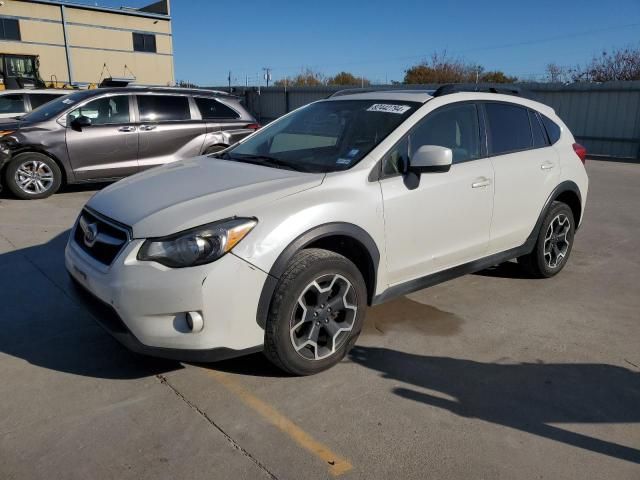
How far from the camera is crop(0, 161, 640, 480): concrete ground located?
262 centimetres

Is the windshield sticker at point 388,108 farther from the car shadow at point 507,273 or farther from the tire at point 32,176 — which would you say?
the tire at point 32,176

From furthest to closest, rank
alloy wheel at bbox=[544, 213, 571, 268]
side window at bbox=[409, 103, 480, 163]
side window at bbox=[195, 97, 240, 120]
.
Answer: side window at bbox=[195, 97, 240, 120], alloy wheel at bbox=[544, 213, 571, 268], side window at bbox=[409, 103, 480, 163]

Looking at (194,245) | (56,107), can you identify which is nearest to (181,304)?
(194,245)

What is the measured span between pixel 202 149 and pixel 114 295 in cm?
672

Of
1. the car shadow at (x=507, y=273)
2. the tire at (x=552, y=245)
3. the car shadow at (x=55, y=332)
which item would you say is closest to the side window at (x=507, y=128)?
the tire at (x=552, y=245)

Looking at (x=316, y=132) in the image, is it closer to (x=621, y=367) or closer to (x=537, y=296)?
(x=537, y=296)

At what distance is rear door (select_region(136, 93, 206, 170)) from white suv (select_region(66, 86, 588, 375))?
4799mm

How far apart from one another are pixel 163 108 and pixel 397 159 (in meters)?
6.52

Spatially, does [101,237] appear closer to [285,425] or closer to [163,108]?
[285,425]

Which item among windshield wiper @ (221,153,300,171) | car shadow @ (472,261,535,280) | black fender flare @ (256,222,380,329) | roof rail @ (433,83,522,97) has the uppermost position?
roof rail @ (433,83,522,97)

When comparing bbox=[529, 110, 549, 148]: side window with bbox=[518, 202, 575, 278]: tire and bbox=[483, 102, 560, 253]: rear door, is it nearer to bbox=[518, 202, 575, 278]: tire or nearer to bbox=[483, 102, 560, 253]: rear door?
bbox=[483, 102, 560, 253]: rear door

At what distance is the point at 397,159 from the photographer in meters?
3.76

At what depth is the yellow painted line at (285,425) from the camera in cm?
261

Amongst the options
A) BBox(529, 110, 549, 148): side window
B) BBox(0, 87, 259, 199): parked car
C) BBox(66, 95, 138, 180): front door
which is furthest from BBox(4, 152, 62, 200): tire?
BBox(529, 110, 549, 148): side window
